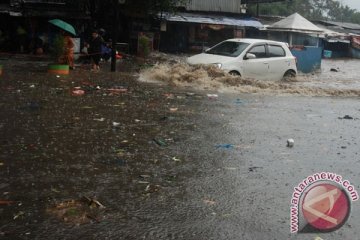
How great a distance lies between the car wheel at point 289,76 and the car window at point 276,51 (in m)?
0.68

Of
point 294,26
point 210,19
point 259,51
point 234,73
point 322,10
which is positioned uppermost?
point 322,10

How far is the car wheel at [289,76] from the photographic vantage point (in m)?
16.5

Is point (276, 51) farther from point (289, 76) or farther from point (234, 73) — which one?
point (234, 73)

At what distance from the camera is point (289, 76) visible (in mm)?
16562

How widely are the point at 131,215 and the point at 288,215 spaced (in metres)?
1.48

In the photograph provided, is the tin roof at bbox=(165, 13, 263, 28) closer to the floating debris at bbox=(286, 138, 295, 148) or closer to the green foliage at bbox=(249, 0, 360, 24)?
the floating debris at bbox=(286, 138, 295, 148)

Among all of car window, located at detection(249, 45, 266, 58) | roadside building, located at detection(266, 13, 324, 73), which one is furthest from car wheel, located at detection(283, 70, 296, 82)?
roadside building, located at detection(266, 13, 324, 73)

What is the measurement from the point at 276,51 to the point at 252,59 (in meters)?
1.50

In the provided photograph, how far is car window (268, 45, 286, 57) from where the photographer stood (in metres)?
15.8

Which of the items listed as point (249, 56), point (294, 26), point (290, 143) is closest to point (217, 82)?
point (249, 56)

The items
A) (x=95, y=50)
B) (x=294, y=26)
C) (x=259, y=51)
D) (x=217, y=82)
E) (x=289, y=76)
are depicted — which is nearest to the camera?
(x=217, y=82)

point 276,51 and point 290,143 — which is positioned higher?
point 276,51

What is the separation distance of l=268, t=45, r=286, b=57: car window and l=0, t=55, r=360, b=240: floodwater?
380 centimetres

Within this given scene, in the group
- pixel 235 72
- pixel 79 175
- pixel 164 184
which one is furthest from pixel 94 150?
pixel 235 72
